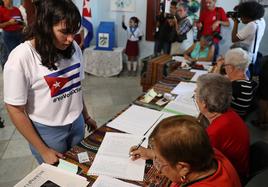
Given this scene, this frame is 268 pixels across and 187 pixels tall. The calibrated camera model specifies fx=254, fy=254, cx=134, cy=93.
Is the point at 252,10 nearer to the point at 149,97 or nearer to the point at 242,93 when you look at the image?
the point at 242,93

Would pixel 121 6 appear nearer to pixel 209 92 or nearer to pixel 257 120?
pixel 257 120

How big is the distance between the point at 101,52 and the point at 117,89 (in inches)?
34.8

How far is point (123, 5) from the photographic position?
4957mm

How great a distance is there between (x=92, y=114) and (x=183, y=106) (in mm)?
1785

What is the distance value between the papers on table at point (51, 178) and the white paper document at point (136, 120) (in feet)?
1.53

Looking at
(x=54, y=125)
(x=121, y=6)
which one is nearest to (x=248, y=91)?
(x=54, y=125)

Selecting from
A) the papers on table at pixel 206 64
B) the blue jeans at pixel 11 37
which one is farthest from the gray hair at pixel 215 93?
the blue jeans at pixel 11 37

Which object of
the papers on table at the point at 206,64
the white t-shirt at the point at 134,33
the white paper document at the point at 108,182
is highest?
the white t-shirt at the point at 134,33

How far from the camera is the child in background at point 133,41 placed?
4.80m

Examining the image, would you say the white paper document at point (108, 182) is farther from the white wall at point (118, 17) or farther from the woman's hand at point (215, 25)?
the white wall at point (118, 17)

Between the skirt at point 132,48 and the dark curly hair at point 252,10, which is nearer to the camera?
the dark curly hair at point 252,10

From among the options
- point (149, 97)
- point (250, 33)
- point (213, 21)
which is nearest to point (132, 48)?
point (213, 21)

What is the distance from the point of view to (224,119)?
127 centimetres

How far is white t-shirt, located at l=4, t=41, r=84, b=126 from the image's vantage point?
105 cm
